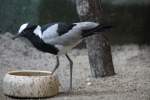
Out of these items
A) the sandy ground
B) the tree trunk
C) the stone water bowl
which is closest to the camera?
the stone water bowl

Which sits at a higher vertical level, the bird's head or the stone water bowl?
the bird's head

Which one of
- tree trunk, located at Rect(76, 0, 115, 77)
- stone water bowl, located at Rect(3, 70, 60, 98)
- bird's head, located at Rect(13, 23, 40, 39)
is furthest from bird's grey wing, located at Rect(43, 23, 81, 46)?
tree trunk, located at Rect(76, 0, 115, 77)

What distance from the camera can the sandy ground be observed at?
4801 mm

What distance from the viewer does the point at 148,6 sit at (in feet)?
24.8

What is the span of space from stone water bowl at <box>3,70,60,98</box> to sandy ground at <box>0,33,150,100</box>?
10 cm

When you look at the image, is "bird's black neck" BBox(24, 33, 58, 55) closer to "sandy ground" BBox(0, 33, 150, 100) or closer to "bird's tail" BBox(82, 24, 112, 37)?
"bird's tail" BBox(82, 24, 112, 37)

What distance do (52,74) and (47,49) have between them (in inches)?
12.0

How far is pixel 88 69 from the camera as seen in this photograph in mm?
6422

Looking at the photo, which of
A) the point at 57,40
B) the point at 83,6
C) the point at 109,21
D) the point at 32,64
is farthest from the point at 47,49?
the point at 109,21

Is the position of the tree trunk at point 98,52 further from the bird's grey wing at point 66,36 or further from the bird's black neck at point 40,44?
the bird's black neck at point 40,44

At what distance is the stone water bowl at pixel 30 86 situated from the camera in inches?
181

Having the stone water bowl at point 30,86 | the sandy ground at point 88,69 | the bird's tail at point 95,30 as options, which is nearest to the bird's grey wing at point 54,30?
the bird's tail at point 95,30

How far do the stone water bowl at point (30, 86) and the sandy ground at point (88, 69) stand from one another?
10cm

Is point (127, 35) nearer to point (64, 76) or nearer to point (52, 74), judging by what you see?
point (64, 76)
